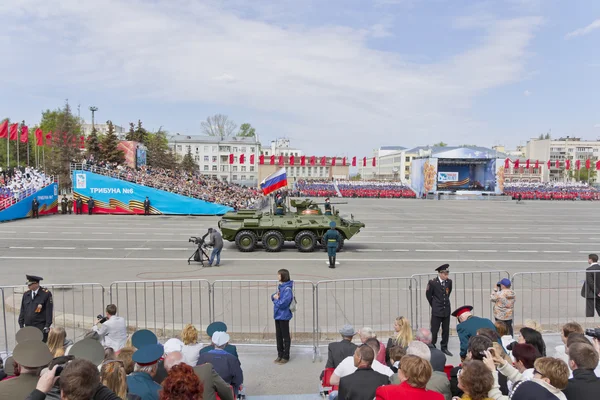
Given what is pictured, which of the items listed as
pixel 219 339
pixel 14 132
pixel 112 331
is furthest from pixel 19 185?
pixel 219 339

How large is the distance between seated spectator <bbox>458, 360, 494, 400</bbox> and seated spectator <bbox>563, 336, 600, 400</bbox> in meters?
0.70

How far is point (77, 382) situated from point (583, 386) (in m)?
3.69

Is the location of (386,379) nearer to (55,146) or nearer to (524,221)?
(524,221)

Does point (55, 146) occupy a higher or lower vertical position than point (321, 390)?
higher

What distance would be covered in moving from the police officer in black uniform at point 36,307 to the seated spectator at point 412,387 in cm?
Result: 584

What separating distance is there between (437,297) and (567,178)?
126752 millimetres

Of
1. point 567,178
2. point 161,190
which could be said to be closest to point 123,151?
point 161,190

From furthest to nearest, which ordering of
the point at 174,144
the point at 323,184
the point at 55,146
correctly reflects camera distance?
the point at 174,144
the point at 323,184
the point at 55,146

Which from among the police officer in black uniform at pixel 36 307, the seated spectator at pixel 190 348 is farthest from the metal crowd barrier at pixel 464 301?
the police officer in black uniform at pixel 36 307

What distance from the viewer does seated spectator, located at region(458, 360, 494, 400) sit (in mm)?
3553

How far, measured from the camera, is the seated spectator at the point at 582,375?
12.2 ft

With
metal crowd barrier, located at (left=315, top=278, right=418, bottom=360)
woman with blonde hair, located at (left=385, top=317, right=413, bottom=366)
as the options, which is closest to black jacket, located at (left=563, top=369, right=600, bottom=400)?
woman with blonde hair, located at (left=385, top=317, right=413, bottom=366)

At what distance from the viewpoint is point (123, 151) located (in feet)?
144

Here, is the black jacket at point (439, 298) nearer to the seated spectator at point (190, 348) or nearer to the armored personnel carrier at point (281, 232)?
the seated spectator at point (190, 348)
